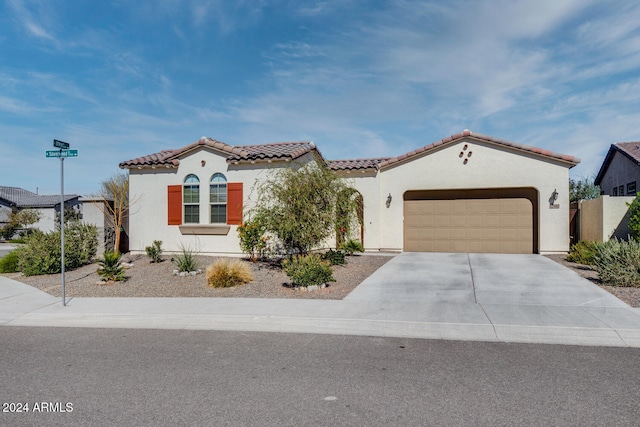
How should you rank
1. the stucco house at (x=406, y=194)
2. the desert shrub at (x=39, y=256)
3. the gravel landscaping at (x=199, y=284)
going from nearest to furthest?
the gravel landscaping at (x=199, y=284) → the desert shrub at (x=39, y=256) → the stucco house at (x=406, y=194)

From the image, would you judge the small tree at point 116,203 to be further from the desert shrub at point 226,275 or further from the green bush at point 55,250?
the desert shrub at point 226,275

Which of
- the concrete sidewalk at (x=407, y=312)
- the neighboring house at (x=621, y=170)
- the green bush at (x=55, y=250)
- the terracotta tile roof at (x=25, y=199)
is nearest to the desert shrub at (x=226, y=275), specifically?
the concrete sidewalk at (x=407, y=312)

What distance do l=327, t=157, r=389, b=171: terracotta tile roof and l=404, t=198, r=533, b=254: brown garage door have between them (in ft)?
6.76

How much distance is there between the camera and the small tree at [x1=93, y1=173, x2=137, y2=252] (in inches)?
658

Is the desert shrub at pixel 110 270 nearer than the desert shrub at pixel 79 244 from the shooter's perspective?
Yes

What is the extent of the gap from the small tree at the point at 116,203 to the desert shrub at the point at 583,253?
15954 mm

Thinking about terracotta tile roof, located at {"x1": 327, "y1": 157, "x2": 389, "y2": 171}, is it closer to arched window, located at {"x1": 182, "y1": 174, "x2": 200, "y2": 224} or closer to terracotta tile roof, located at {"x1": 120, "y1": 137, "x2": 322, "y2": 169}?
terracotta tile roof, located at {"x1": 120, "y1": 137, "x2": 322, "y2": 169}

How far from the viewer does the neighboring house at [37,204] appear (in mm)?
43312

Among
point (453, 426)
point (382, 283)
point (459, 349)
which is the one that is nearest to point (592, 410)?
point (453, 426)

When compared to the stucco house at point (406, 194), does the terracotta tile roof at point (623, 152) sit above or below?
above

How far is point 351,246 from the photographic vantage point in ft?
54.0

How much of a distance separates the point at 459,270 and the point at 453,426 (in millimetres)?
9293

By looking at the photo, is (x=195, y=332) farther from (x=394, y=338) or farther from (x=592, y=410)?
(x=592, y=410)

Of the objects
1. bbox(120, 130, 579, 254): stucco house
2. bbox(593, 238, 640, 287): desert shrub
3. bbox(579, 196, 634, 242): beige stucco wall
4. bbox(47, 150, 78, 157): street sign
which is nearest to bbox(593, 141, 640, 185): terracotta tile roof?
bbox(579, 196, 634, 242): beige stucco wall
